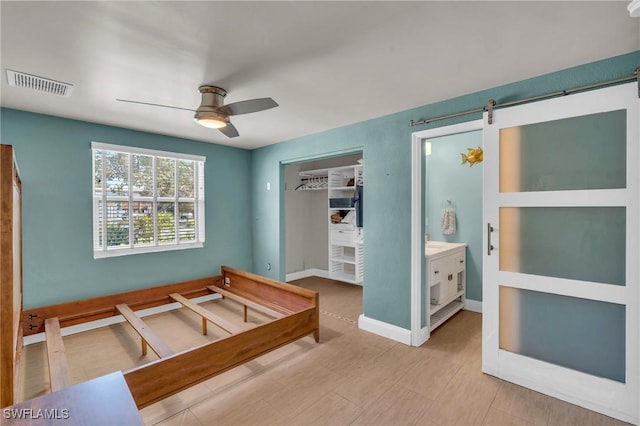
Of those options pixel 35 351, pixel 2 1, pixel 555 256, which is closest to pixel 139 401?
pixel 35 351

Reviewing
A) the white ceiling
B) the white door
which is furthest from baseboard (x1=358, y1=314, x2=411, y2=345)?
the white ceiling

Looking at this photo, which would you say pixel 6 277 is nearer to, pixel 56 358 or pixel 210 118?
pixel 56 358

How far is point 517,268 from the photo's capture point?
245 cm

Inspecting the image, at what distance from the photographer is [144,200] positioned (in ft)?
13.1

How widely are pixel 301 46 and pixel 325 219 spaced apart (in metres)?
4.35

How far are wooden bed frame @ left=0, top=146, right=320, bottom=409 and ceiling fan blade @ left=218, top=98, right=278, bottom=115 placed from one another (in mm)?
1356

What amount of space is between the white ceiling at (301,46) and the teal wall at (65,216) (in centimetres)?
47

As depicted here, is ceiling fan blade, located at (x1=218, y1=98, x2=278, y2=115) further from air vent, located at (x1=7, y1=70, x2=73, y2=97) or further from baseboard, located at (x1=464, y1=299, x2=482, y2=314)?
baseboard, located at (x1=464, y1=299, x2=482, y2=314)

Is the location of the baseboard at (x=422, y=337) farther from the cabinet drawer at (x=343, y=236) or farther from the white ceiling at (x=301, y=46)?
the white ceiling at (x=301, y=46)

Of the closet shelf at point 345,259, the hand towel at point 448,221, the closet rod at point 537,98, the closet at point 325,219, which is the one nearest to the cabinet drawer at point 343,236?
the closet at point 325,219

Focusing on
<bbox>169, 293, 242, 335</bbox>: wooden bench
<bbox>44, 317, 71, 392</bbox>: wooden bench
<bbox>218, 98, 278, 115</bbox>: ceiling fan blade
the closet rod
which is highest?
the closet rod

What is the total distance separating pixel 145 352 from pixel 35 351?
1.15 m

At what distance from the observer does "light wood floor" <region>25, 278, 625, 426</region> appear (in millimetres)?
2029

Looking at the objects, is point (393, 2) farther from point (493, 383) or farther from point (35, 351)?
point (35, 351)
